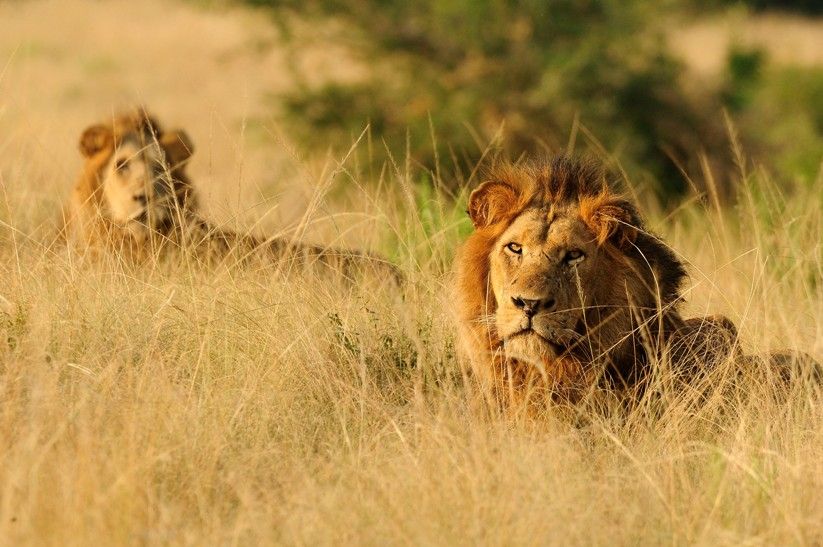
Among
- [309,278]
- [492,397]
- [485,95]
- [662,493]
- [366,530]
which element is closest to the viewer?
[366,530]

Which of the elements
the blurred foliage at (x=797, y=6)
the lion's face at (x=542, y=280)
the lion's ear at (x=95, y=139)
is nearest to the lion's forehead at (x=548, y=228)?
the lion's face at (x=542, y=280)

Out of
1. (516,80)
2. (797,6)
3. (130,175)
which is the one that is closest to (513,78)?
(516,80)

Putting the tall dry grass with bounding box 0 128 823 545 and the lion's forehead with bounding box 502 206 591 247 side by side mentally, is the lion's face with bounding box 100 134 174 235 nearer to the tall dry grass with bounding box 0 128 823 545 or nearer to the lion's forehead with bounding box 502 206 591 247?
the tall dry grass with bounding box 0 128 823 545

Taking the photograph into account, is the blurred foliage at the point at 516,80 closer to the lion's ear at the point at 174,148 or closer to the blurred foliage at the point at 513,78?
the blurred foliage at the point at 513,78

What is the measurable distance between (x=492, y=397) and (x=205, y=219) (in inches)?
80.4

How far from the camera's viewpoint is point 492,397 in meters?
4.89

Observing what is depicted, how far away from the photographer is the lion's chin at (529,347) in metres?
4.80

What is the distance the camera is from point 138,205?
719 centimetres

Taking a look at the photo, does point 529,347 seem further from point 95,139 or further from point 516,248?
point 95,139

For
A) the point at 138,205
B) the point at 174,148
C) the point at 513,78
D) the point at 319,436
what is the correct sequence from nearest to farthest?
the point at 319,436 < the point at 138,205 < the point at 174,148 < the point at 513,78

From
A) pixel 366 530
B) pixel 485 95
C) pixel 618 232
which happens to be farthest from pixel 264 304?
pixel 485 95

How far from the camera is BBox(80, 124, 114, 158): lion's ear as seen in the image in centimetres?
771

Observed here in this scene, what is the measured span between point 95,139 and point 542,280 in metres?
3.82

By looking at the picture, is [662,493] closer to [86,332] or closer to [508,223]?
[508,223]
